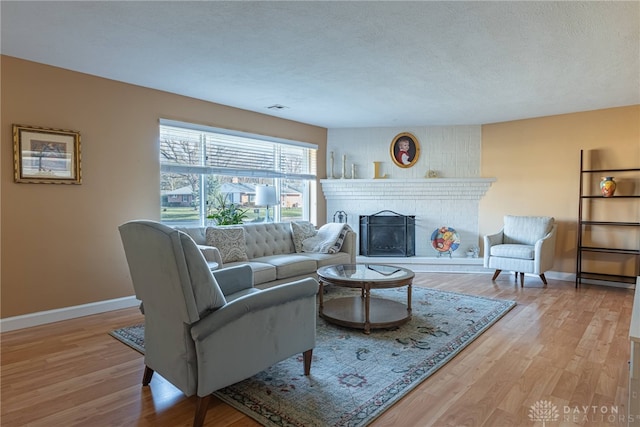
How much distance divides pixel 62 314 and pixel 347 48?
3.60 metres

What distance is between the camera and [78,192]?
3615mm

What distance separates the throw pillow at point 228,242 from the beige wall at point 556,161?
13.4 ft

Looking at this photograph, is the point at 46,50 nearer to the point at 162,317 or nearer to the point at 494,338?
the point at 162,317

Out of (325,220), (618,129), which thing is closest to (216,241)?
(325,220)

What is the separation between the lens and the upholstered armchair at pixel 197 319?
1801 mm

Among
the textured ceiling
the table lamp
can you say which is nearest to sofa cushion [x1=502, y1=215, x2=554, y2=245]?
the textured ceiling

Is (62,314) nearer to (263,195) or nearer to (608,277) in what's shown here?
(263,195)

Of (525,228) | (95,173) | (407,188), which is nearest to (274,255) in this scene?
(95,173)

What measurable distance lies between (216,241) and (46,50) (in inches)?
88.6

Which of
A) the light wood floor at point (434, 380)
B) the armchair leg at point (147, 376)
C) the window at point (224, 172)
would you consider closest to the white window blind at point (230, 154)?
the window at point (224, 172)

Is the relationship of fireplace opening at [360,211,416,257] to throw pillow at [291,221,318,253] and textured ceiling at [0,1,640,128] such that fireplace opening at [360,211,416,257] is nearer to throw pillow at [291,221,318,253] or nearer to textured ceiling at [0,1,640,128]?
throw pillow at [291,221,318,253]

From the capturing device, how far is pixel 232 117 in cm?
495

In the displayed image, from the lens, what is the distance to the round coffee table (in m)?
3.12

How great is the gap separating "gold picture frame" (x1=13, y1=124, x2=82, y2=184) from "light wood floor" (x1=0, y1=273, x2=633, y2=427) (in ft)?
4.52
